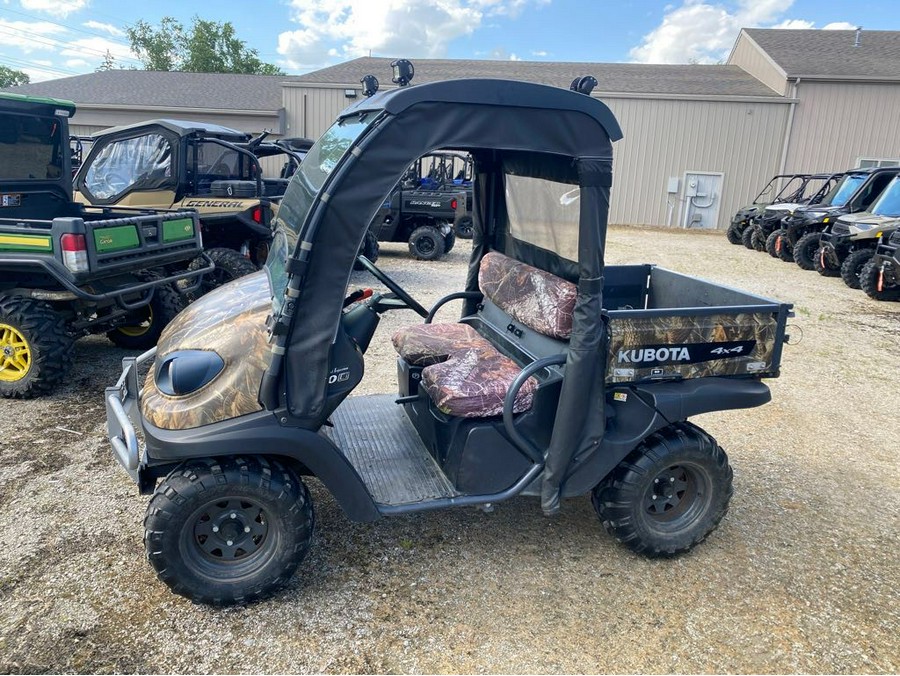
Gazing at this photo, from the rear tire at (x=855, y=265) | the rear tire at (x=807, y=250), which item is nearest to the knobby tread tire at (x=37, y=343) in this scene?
the rear tire at (x=855, y=265)

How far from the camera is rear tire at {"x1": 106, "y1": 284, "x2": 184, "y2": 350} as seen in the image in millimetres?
6004

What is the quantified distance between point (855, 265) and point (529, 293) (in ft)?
32.3

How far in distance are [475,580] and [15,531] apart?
2254 mm

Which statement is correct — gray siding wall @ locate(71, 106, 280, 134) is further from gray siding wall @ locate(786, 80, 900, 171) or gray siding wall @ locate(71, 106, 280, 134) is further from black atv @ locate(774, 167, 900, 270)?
gray siding wall @ locate(786, 80, 900, 171)

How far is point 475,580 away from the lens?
9.82ft

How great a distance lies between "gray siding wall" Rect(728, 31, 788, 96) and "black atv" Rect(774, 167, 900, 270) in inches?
355

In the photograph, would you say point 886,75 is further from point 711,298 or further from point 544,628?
point 544,628

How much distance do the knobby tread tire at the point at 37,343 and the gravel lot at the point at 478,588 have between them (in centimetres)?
49

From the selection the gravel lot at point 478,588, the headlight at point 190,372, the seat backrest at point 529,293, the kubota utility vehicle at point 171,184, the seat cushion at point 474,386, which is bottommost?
the gravel lot at point 478,588

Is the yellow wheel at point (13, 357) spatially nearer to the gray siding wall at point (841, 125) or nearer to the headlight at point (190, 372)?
the headlight at point (190, 372)

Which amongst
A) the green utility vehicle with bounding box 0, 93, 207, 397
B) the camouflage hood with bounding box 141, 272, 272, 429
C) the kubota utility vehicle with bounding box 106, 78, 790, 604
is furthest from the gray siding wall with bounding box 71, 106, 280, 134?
the camouflage hood with bounding box 141, 272, 272, 429

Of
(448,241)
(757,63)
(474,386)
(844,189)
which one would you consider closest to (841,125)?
(757,63)

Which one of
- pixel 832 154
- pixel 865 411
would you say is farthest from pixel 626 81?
pixel 865 411

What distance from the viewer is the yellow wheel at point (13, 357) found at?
4.86 meters
